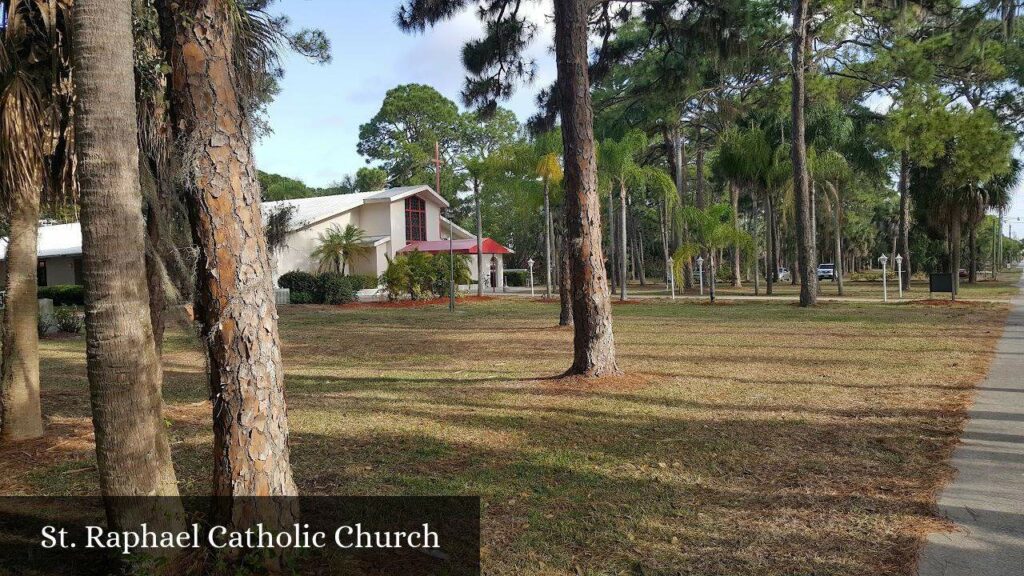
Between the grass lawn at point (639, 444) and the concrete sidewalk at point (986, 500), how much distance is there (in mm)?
141

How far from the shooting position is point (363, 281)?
110 ft

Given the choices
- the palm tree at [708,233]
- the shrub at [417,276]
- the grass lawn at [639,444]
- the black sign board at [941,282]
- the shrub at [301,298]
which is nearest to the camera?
the grass lawn at [639,444]

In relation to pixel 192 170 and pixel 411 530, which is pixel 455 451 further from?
pixel 192 170

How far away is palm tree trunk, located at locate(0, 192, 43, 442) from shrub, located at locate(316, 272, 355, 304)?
22.7 metres

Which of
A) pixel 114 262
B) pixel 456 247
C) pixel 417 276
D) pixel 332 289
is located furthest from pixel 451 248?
pixel 114 262

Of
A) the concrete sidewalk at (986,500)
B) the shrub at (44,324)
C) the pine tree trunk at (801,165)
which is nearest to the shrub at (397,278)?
the shrub at (44,324)

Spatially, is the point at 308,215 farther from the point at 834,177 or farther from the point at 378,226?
the point at 834,177

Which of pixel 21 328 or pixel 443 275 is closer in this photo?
pixel 21 328

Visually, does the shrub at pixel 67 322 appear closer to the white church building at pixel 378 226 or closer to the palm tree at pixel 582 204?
the white church building at pixel 378 226

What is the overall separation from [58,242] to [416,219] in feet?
58.0

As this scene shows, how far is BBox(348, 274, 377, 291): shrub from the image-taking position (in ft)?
105

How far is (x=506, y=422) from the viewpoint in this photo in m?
6.68

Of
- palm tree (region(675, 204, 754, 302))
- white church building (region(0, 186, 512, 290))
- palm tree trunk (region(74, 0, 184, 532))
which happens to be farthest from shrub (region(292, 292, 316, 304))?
palm tree trunk (region(74, 0, 184, 532))

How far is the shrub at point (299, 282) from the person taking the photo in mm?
29094
